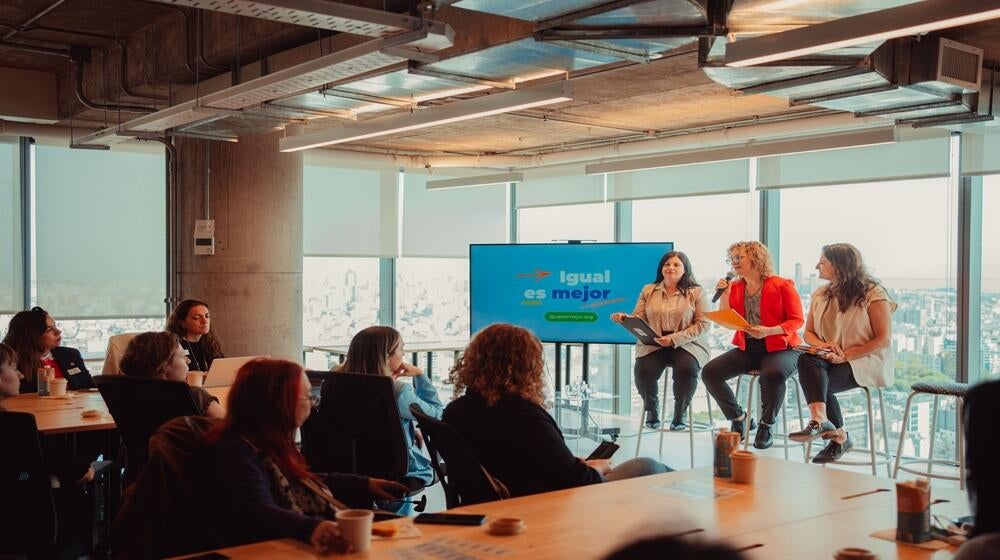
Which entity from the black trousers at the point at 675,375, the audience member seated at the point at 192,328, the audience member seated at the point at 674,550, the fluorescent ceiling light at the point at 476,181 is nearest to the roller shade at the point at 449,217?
the fluorescent ceiling light at the point at 476,181

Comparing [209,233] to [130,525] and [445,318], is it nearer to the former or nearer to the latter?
[445,318]

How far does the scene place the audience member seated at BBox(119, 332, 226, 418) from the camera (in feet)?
14.5

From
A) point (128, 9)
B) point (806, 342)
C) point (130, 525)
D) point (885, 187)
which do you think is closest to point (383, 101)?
point (128, 9)

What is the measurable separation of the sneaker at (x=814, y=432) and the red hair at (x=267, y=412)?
3930mm

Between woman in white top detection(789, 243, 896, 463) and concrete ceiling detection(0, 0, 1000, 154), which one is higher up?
concrete ceiling detection(0, 0, 1000, 154)

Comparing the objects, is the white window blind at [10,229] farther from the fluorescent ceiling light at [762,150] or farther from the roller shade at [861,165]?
Result: the roller shade at [861,165]

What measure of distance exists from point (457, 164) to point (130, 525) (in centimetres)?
889

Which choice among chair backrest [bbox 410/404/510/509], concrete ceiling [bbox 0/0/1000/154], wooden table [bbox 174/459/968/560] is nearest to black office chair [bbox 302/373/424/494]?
chair backrest [bbox 410/404/510/509]

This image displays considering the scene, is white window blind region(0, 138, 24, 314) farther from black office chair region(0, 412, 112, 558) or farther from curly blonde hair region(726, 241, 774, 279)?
curly blonde hair region(726, 241, 774, 279)

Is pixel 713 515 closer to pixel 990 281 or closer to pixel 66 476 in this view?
pixel 66 476

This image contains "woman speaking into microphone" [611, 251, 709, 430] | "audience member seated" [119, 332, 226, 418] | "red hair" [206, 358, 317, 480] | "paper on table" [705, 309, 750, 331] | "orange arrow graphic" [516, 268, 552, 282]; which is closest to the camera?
"red hair" [206, 358, 317, 480]

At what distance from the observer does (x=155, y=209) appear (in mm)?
10031

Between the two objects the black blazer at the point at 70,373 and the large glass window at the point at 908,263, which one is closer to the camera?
the black blazer at the point at 70,373

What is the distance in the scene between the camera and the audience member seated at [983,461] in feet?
4.74
